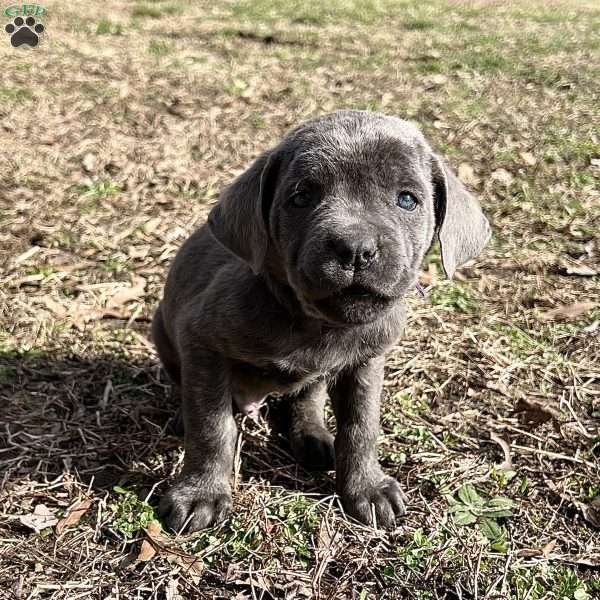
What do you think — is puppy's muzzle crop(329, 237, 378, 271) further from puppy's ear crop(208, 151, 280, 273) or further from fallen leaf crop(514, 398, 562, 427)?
fallen leaf crop(514, 398, 562, 427)

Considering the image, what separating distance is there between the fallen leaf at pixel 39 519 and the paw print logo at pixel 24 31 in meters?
8.26

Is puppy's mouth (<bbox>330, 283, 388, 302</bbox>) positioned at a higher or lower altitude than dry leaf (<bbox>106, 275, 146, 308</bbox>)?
higher

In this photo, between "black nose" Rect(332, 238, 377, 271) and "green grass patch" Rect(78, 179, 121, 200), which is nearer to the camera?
"black nose" Rect(332, 238, 377, 271)

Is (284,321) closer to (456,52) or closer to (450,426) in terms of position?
(450,426)

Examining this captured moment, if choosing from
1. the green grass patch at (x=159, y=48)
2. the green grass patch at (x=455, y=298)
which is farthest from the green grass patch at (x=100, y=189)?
the green grass patch at (x=159, y=48)

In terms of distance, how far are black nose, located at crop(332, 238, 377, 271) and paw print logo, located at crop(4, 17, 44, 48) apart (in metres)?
8.79

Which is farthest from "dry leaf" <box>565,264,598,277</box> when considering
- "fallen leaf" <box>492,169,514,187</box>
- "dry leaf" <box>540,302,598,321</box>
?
"fallen leaf" <box>492,169,514,187</box>

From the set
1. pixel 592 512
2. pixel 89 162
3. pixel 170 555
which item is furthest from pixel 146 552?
pixel 89 162

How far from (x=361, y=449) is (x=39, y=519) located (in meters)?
1.58

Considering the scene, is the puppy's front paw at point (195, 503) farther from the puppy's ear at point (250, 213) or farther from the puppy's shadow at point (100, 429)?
the puppy's ear at point (250, 213)

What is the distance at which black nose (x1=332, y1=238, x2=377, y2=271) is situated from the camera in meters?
3.06

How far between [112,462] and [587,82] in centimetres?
Result: 782

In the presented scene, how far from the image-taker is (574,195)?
22.8 ft

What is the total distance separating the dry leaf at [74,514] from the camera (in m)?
3.67
